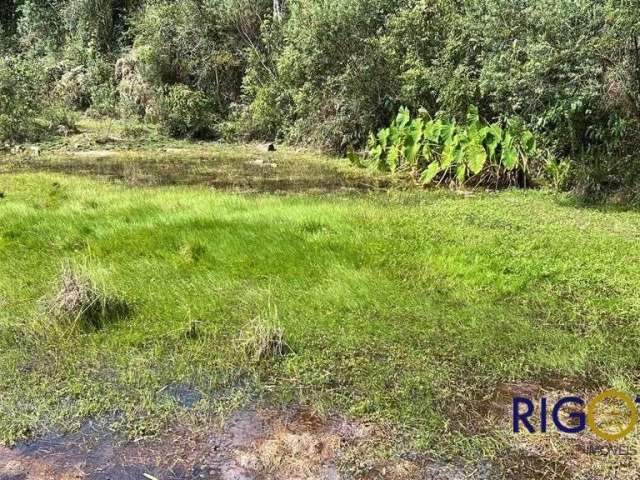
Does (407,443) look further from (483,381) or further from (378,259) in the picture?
(378,259)

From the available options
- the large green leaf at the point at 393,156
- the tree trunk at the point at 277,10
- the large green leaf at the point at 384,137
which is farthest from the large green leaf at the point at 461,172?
the tree trunk at the point at 277,10

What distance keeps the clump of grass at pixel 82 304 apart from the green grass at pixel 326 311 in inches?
4.2

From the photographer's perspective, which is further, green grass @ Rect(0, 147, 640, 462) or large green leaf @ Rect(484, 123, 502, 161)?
large green leaf @ Rect(484, 123, 502, 161)

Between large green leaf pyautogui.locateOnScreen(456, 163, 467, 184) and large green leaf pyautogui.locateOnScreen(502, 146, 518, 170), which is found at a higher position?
large green leaf pyautogui.locateOnScreen(502, 146, 518, 170)

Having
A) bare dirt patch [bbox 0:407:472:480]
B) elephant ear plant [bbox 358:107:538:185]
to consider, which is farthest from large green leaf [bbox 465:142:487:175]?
bare dirt patch [bbox 0:407:472:480]

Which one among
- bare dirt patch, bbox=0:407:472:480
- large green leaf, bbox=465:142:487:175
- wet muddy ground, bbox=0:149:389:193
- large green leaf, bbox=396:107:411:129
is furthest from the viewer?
large green leaf, bbox=396:107:411:129

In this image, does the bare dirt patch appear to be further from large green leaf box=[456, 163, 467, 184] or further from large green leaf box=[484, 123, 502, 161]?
large green leaf box=[484, 123, 502, 161]

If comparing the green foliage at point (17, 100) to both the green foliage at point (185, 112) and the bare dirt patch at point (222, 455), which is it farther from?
the bare dirt patch at point (222, 455)

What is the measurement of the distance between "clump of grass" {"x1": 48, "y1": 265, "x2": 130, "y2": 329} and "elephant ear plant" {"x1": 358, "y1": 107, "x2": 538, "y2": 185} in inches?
360

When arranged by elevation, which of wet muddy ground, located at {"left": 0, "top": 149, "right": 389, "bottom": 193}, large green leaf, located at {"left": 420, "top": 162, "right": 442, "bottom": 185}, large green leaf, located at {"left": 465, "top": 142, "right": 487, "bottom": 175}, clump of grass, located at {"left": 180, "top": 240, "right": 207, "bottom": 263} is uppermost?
large green leaf, located at {"left": 465, "top": 142, "right": 487, "bottom": 175}

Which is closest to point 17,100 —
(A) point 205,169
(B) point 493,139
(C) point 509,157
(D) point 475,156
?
→ (A) point 205,169

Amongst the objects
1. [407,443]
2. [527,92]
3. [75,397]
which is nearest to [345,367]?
[407,443]

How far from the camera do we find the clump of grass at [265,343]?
4715mm

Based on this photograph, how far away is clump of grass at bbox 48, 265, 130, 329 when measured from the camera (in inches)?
208
